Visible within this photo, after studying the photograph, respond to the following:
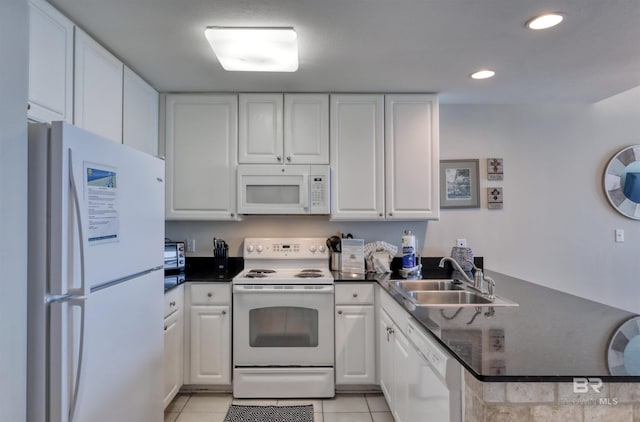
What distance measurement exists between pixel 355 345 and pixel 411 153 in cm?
151

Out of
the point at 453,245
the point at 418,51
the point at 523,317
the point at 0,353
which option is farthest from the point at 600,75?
the point at 0,353

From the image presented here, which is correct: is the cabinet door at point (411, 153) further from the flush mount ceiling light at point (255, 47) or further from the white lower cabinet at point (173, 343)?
the white lower cabinet at point (173, 343)

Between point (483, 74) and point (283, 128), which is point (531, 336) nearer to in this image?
point (483, 74)

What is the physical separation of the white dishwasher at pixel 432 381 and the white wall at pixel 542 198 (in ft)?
5.03

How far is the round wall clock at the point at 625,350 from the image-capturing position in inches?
40.5

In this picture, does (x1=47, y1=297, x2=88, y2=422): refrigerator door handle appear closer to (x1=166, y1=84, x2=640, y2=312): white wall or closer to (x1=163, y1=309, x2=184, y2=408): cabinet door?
(x1=163, y1=309, x2=184, y2=408): cabinet door

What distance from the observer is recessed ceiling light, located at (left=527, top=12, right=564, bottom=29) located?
5.67 feet

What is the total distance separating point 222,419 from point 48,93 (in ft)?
6.86

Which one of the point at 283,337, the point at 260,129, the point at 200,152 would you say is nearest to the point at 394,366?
the point at 283,337

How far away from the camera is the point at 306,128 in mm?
2812

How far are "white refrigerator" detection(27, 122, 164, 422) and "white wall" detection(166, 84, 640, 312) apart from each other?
1765 millimetres

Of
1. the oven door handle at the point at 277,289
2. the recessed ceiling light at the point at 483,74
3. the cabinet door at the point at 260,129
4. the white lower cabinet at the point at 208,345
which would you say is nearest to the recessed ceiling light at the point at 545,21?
the recessed ceiling light at the point at 483,74

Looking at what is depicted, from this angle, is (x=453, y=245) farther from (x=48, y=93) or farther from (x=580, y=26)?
(x=48, y=93)

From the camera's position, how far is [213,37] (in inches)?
71.2
